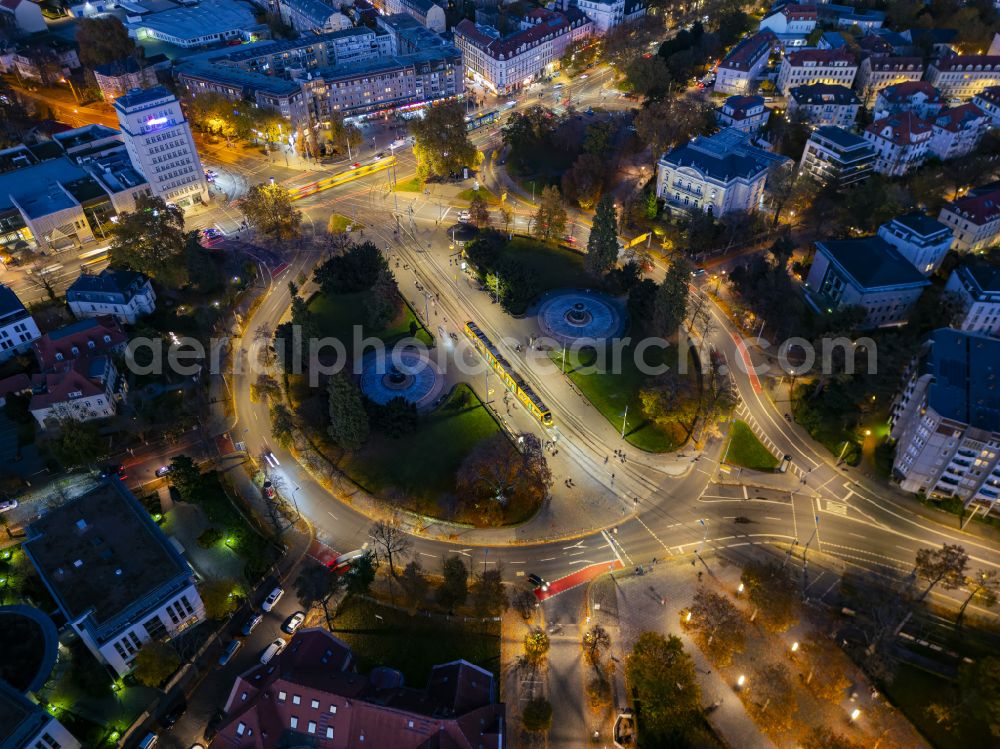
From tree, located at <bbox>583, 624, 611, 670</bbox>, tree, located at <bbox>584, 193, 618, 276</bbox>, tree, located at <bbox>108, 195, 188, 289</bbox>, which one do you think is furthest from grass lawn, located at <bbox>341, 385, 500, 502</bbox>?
tree, located at <bbox>108, 195, 188, 289</bbox>

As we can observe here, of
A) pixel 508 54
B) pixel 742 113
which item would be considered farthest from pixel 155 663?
pixel 508 54

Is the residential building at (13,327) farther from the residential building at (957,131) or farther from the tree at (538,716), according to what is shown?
the residential building at (957,131)

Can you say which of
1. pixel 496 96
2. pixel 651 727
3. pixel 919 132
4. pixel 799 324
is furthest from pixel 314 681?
pixel 496 96

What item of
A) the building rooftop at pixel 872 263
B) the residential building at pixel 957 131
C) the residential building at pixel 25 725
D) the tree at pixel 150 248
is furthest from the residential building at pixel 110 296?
the residential building at pixel 957 131

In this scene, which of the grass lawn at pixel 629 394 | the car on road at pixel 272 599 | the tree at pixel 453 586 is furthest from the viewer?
the grass lawn at pixel 629 394

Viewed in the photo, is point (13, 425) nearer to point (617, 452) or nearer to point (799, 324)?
point (617, 452)
